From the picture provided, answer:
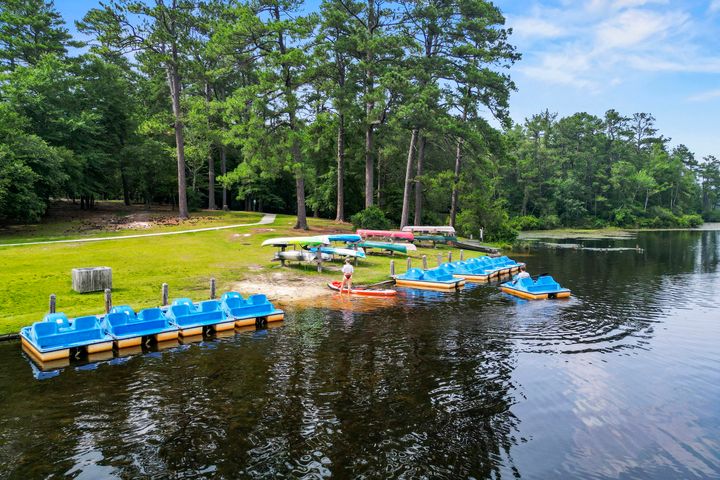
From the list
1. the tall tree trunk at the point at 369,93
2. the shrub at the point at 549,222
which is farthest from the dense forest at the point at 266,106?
the shrub at the point at 549,222

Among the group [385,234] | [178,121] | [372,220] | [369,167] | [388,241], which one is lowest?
[388,241]

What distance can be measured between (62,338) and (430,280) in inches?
766

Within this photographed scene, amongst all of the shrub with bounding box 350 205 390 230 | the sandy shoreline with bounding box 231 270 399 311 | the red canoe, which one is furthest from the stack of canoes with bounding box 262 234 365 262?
the shrub with bounding box 350 205 390 230

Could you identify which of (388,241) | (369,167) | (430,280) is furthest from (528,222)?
(430,280)

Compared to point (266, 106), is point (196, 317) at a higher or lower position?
lower

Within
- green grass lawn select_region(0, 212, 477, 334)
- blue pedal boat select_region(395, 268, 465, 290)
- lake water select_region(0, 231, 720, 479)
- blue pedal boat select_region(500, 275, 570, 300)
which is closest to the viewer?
lake water select_region(0, 231, 720, 479)

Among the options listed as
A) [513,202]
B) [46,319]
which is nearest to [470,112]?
[46,319]

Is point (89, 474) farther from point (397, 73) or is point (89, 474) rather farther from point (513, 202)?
point (513, 202)

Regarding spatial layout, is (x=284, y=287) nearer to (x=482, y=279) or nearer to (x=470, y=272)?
(x=470, y=272)

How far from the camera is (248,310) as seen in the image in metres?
19.5

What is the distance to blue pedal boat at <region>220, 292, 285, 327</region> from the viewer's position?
1912cm

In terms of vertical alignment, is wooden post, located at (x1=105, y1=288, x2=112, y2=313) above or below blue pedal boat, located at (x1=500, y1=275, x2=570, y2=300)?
above

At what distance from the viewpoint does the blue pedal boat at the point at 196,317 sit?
17.8m

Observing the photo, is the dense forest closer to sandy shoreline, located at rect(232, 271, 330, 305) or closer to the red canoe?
the red canoe
